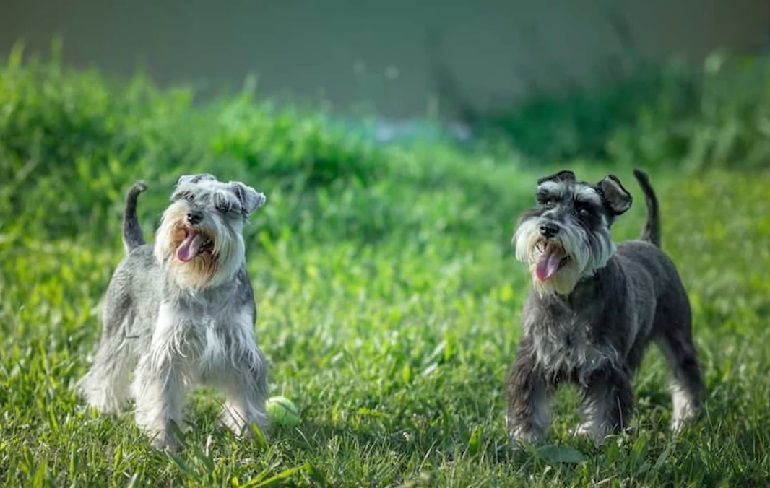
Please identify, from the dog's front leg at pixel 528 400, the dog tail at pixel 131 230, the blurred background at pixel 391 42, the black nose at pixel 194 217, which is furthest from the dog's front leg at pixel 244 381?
the blurred background at pixel 391 42

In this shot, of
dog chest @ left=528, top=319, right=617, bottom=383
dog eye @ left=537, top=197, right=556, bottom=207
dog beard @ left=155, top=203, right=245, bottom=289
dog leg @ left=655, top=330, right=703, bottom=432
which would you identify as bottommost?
dog leg @ left=655, top=330, right=703, bottom=432

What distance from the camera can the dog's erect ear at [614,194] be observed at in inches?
192

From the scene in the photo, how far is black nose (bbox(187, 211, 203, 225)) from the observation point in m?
4.55

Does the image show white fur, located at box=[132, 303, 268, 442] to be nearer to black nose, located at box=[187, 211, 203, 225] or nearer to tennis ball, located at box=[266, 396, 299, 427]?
tennis ball, located at box=[266, 396, 299, 427]

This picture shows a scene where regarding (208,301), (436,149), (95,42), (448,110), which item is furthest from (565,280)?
(448,110)

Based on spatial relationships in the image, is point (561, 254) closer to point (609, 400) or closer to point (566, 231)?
point (566, 231)

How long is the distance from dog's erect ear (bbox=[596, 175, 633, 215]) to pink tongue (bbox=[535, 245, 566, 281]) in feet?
1.17

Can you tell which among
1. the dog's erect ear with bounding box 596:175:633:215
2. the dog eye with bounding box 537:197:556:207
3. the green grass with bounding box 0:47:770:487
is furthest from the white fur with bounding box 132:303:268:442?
the dog's erect ear with bounding box 596:175:633:215

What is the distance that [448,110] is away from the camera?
14055 mm

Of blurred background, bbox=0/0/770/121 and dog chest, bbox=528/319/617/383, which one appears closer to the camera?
dog chest, bbox=528/319/617/383

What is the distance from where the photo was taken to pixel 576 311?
4.95 m

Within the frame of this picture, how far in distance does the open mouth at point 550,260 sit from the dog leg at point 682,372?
4.09 feet

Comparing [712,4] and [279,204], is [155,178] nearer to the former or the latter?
[279,204]

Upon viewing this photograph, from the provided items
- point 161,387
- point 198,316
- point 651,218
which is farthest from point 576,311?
point 161,387
